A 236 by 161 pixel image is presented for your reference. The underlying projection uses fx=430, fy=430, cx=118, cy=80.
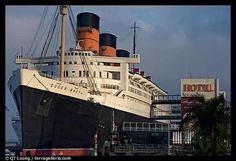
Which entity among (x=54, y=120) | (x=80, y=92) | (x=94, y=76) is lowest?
(x=54, y=120)

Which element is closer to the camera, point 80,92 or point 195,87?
point 80,92

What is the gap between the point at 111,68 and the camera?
29766 millimetres

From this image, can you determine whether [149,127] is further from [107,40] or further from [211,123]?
[211,123]

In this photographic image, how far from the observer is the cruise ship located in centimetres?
2303

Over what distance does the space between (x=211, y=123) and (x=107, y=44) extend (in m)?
20.5

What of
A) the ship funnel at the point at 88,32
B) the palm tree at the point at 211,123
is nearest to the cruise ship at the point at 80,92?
the ship funnel at the point at 88,32

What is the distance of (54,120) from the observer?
921 inches

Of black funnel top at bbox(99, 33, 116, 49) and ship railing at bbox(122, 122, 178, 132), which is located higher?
black funnel top at bbox(99, 33, 116, 49)

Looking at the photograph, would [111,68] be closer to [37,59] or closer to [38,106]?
[37,59]

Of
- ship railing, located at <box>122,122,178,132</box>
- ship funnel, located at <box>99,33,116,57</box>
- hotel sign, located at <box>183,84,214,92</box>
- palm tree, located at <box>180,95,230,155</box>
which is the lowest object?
ship railing, located at <box>122,122,178,132</box>

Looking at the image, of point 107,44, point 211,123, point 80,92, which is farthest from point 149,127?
point 211,123

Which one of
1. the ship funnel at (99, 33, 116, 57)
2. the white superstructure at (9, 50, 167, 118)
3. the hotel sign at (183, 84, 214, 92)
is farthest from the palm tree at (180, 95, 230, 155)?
the hotel sign at (183, 84, 214, 92)

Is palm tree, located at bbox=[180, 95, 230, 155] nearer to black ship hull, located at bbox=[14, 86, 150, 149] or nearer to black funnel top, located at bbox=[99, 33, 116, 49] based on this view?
black ship hull, located at bbox=[14, 86, 150, 149]
